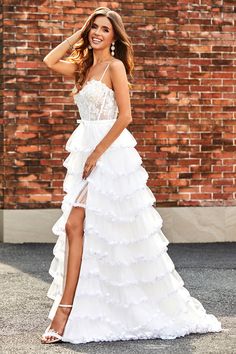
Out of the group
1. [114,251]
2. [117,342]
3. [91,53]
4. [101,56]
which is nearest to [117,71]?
[101,56]

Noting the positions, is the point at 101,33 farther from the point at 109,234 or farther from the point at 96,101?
the point at 109,234

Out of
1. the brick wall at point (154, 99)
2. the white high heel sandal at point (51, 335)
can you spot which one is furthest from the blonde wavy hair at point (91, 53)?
the brick wall at point (154, 99)

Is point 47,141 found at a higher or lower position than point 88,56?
lower

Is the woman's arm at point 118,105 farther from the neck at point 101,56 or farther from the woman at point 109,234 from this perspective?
the neck at point 101,56

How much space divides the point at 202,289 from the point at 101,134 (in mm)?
2471

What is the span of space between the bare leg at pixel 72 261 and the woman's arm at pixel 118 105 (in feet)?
1.41

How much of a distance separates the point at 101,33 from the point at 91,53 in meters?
0.24

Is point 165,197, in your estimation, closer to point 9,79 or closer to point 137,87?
point 137,87

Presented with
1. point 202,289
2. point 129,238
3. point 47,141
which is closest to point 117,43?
point 129,238

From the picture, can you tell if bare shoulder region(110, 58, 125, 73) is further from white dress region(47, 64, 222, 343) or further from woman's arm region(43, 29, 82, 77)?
woman's arm region(43, 29, 82, 77)

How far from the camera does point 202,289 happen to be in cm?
813

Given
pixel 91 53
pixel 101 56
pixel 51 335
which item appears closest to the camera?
pixel 51 335

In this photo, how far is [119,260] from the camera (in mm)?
6102

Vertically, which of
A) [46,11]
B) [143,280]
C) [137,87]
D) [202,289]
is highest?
[46,11]
